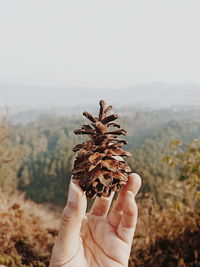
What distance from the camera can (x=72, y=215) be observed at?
51.0 inches

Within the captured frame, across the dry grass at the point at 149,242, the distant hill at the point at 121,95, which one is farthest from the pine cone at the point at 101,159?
the distant hill at the point at 121,95

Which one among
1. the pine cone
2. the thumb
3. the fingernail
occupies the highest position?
the pine cone

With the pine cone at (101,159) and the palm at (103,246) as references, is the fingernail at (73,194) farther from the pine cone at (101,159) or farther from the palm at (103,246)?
the palm at (103,246)

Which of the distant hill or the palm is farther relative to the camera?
the distant hill

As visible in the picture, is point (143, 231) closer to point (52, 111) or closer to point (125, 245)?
point (125, 245)

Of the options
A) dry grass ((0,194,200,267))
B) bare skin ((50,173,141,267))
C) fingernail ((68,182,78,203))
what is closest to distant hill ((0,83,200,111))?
dry grass ((0,194,200,267))

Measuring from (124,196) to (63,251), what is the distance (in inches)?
14.8

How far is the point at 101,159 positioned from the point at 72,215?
259 millimetres

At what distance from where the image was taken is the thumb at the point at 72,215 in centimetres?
126

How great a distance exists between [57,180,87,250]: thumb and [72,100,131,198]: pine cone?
4cm

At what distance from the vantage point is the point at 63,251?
4.62 feet

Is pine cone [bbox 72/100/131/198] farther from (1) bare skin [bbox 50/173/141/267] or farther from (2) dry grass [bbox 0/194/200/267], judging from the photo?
(2) dry grass [bbox 0/194/200/267]

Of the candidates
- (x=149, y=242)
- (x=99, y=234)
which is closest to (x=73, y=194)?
(x=99, y=234)

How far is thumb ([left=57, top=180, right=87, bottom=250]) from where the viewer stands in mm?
1265
